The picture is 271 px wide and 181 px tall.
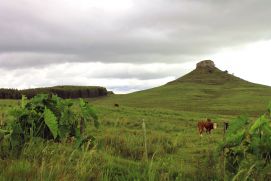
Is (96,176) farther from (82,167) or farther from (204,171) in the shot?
(204,171)

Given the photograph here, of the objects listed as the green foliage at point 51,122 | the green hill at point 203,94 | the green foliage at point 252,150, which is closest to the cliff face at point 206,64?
the green hill at point 203,94

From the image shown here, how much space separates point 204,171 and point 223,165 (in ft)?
1.68

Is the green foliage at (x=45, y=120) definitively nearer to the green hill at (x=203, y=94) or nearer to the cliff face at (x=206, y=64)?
the green hill at (x=203, y=94)

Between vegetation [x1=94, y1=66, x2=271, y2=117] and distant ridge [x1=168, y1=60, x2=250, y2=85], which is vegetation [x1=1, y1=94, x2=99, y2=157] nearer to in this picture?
vegetation [x1=94, y1=66, x2=271, y2=117]

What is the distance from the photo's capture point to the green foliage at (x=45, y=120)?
695 cm

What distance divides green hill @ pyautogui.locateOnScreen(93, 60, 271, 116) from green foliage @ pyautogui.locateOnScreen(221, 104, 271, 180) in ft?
244

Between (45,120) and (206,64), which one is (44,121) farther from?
(206,64)

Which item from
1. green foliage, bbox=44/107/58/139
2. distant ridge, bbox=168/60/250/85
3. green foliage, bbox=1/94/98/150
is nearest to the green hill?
distant ridge, bbox=168/60/250/85

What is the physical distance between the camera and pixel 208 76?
152 meters

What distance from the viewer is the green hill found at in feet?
308

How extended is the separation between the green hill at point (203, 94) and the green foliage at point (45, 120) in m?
73.5

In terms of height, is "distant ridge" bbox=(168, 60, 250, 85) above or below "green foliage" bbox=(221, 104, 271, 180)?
above

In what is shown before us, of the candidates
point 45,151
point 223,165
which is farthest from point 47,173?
point 223,165

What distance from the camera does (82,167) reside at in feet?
18.8
